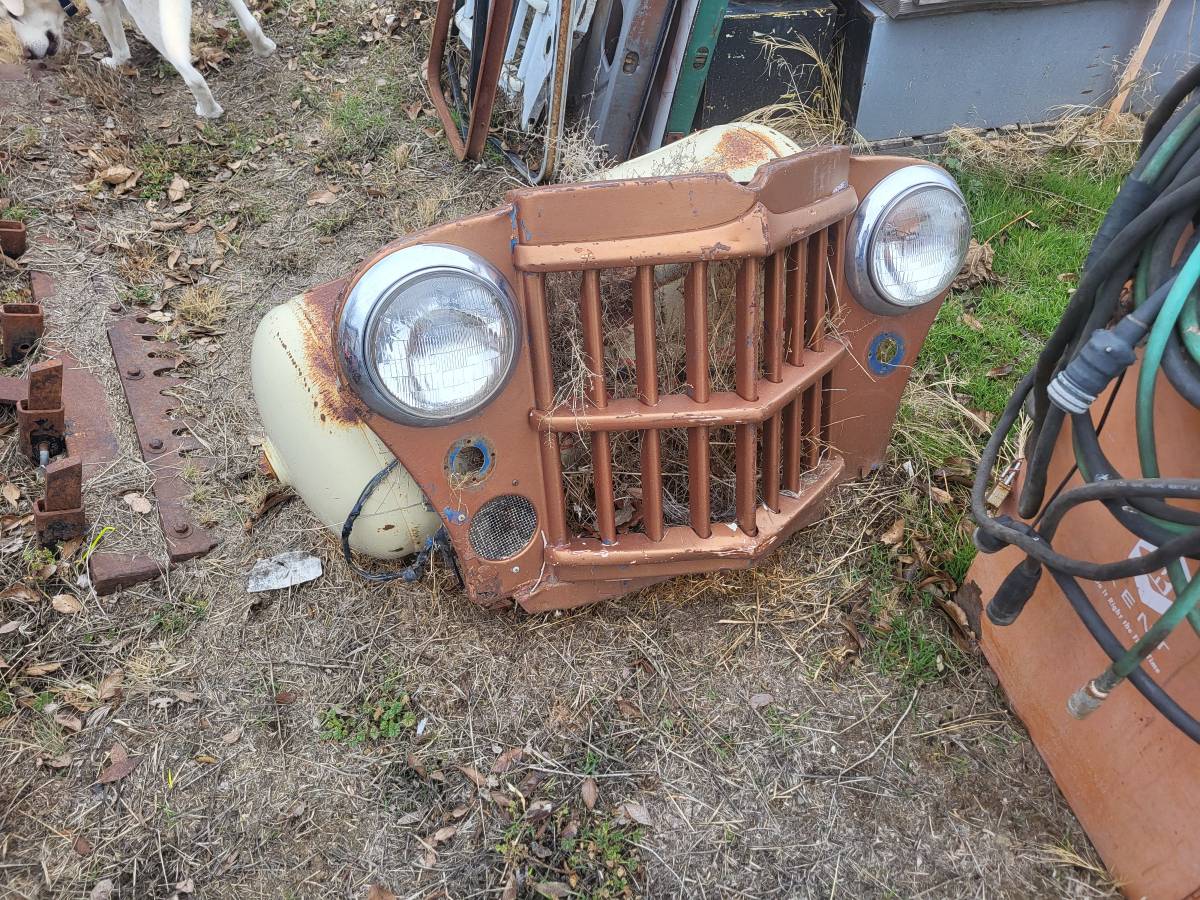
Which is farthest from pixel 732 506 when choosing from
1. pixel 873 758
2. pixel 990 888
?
pixel 990 888

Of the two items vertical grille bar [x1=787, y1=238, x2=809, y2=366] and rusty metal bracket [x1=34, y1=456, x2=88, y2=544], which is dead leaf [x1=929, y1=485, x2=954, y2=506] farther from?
rusty metal bracket [x1=34, y1=456, x2=88, y2=544]

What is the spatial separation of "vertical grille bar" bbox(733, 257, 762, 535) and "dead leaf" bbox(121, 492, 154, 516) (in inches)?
85.1

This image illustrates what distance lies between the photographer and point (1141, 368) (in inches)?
55.6

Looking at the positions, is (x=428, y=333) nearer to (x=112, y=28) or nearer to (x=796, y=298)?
(x=796, y=298)

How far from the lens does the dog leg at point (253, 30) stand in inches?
227

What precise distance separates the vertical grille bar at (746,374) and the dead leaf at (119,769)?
5.76 feet

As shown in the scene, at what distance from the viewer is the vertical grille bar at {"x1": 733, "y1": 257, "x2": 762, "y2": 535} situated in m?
1.93

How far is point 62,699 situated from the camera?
244cm

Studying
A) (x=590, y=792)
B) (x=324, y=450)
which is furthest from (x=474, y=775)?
(x=324, y=450)

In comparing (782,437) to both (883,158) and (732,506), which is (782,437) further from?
(883,158)

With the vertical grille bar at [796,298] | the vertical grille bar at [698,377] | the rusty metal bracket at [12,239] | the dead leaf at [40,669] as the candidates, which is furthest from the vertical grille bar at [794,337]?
the rusty metal bracket at [12,239]

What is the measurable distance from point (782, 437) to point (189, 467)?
7.31ft

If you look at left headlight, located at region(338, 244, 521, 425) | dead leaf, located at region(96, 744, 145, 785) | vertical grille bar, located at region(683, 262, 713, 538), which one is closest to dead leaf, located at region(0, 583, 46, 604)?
dead leaf, located at region(96, 744, 145, 785)

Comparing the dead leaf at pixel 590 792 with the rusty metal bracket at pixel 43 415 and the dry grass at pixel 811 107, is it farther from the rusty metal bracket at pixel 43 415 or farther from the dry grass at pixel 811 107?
the dry grass at pixel 811 107
